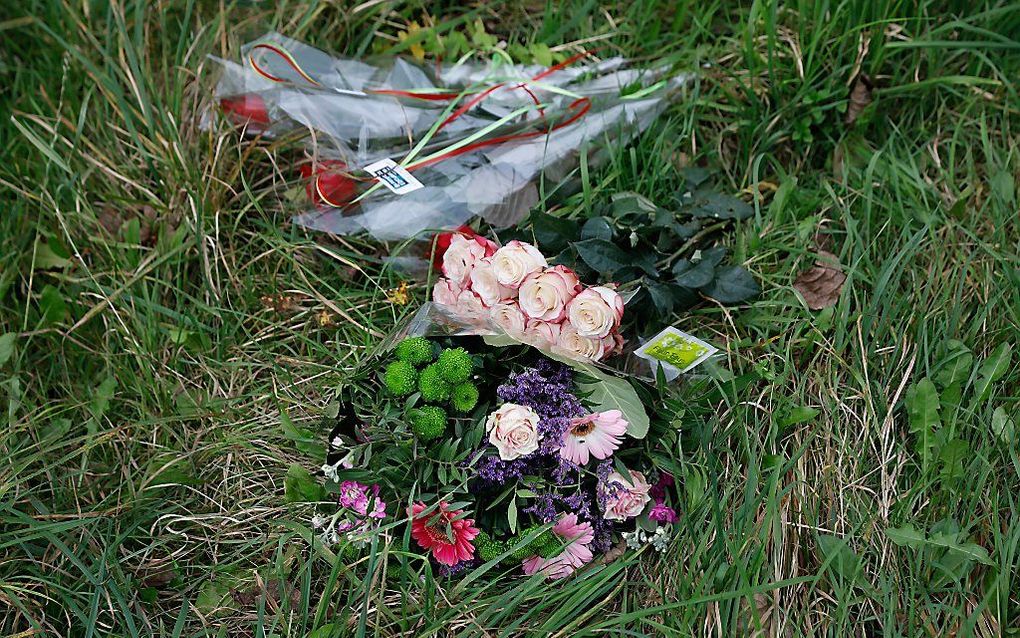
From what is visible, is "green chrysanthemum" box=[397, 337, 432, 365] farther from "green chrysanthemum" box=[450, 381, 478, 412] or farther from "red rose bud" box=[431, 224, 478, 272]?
"red rose bud" box=[431, 224, 478, 272]

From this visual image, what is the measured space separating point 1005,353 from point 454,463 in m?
1.14

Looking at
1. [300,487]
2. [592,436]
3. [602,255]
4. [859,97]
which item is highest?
[859,97]

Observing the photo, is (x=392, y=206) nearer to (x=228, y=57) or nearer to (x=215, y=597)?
(x=228, y=57)

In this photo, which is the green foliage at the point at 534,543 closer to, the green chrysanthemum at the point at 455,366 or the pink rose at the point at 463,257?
the green chrysanthemum at the point at 455,366

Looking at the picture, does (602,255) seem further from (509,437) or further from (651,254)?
(509,437)

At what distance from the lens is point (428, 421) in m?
1.56

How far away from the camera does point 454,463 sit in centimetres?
160

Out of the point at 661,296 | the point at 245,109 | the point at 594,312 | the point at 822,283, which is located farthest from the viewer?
the point at 245,109

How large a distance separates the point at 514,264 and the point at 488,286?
0.25 ft

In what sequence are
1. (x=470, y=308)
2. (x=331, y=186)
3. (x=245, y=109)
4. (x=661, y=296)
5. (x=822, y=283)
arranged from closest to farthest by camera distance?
(x=470, y=308) → (x=661, y=296) → (x=822, y=283) → (x=331, y=186) → (x=245, y=109)

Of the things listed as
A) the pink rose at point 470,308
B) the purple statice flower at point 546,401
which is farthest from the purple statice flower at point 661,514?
the pink rose at point 470,308

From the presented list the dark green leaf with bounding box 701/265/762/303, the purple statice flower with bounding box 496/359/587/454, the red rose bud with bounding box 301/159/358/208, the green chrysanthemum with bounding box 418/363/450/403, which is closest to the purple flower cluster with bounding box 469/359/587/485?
the purple statice flower with bounding box 496/359/587/454

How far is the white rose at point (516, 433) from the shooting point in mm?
1540

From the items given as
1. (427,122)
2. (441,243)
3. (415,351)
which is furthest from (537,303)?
(427,122)
